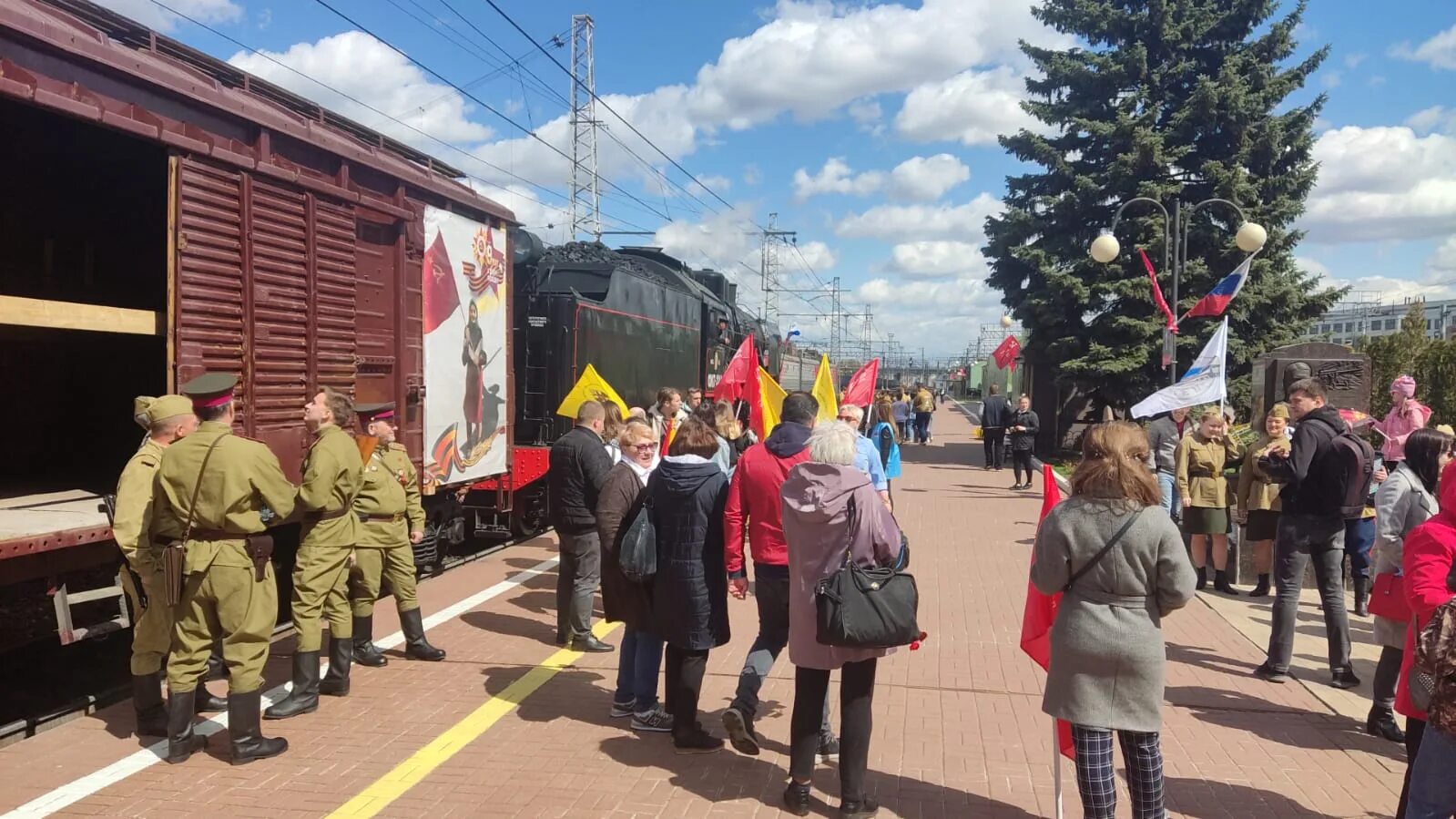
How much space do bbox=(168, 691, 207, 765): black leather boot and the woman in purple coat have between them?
2757mm

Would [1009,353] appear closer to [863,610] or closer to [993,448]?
[993,448]

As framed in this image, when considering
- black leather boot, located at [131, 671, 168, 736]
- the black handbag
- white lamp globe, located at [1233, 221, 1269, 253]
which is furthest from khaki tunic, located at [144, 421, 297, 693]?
white lamp globe, located at [1233, 221, 1269, 253]

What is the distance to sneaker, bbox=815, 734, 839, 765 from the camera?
Answer: 15.1 feet

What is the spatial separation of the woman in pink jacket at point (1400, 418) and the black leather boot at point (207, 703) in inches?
341

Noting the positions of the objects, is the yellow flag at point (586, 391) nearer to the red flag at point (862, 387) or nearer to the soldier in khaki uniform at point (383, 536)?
the soldier in khaki uniform at point (383, 536)

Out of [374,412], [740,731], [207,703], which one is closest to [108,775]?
[207,703]

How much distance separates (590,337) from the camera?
11.5 m

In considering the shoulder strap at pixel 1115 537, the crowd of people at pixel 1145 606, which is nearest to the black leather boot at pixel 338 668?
the crowd of people at pixel 1145 606

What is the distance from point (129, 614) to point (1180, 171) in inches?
832

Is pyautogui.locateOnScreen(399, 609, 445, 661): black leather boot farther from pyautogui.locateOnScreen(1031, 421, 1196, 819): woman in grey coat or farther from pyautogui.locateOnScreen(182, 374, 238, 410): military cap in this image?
pyautogui.locateOnScreen(1031, 421, 1196, 819): woman in grey coat

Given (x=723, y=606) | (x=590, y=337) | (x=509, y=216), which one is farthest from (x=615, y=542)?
(x=590, y=337)

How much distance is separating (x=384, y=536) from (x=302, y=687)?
0.99 metres

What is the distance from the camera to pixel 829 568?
3900mm

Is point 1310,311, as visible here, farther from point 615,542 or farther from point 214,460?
point 214,460
